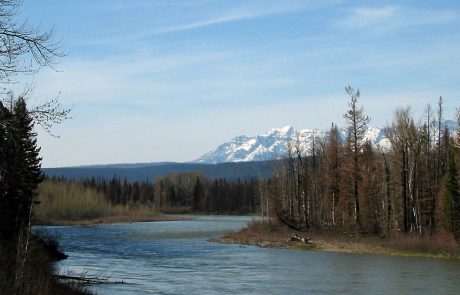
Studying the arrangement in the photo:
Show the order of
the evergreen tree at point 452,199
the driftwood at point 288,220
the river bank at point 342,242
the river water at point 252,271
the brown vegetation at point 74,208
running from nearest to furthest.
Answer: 1. the river water at point 252,271
2. the river bank at point 342,242
3. the evergreen tree at point 452,199
4. the driftwood at point 288,220
5. the brown vegetation at point 74,208

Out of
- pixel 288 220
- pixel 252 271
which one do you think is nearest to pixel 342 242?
pixel 288 220

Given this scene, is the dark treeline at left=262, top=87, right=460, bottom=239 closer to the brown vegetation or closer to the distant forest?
the distant forest

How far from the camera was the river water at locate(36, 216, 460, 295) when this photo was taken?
1249 inches

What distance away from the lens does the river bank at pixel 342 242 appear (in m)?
55.2

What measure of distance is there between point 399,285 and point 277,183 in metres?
47.8

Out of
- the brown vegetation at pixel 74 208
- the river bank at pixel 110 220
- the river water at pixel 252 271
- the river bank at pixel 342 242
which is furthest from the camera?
the brown vegetation at pixel 74 208

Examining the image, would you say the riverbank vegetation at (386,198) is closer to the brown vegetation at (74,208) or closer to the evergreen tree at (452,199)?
the evergreen tree at (452,199)

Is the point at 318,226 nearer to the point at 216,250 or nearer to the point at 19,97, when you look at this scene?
the point at 216,250

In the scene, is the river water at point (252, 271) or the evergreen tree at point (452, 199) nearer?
the river water at point (252, 271)

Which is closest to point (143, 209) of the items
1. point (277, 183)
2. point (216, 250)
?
point (277, 183)

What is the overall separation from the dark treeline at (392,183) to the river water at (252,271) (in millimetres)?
11107

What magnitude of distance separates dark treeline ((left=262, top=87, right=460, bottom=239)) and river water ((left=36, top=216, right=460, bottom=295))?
11107 millimetres

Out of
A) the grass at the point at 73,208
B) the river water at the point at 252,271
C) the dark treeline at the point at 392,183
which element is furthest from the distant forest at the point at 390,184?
the grass at the point at 73,208

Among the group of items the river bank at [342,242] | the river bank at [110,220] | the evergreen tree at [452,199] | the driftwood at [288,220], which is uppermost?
the evergreen tree at [452,199]
